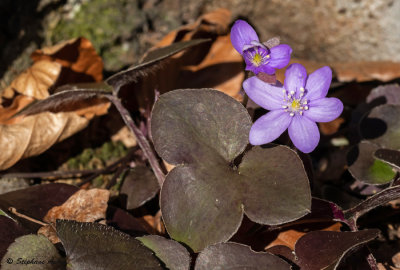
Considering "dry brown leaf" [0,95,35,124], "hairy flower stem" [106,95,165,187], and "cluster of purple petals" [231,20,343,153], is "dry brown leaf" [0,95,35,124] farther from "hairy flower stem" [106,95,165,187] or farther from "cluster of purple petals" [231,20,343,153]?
"cluster of purple petals" [231,20,343,153]

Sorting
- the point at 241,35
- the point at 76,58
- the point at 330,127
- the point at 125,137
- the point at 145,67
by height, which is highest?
the point at 241,35

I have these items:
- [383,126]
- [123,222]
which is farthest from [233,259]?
[383,126]

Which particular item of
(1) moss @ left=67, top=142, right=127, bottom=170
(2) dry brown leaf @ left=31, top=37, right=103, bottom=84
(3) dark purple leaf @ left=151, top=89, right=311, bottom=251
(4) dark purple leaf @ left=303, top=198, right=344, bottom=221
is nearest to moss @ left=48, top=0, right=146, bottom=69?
(2) dry brown leaf @ left=31, top=37, right=103, bottom=84

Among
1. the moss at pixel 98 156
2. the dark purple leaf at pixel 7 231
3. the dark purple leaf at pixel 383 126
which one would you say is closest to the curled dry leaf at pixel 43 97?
the moss at pixel 98 156

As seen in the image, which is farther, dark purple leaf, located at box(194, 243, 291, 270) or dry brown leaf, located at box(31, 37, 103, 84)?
dry brown leaf, located at box(31, 37, 103, 84)

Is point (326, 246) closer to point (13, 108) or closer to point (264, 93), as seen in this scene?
point (264, 93)

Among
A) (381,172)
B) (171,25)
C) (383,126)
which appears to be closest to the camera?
(381,172)

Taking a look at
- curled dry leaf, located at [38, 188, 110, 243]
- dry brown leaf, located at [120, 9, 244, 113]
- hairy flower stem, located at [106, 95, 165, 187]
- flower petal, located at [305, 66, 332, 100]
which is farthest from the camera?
dry brown leaf, located at [120, 9, 244, 113]
